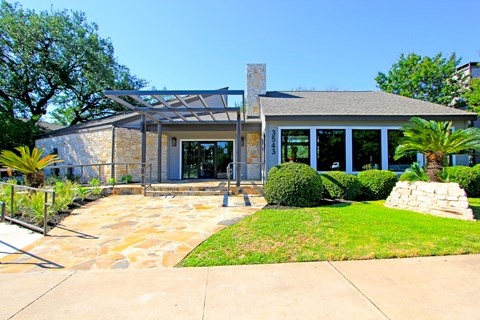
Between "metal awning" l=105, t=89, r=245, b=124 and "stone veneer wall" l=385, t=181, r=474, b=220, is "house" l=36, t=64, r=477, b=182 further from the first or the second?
"stone veneer wall" l=385, t=181, r=474, b=220

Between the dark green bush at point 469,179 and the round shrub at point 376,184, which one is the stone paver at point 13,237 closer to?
the round shrub at point 376,184

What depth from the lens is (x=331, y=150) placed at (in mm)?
10055

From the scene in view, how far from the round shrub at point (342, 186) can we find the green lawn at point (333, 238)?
2.12 m

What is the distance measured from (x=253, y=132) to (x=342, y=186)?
592cm

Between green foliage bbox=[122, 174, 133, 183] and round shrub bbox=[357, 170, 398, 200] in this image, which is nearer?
round shrub bbox=[357, 170, 398, 200]

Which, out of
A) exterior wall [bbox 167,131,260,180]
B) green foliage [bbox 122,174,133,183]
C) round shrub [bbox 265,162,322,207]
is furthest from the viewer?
exterior wall [bbox 167,131,260,180]

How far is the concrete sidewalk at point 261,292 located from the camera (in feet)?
7.68

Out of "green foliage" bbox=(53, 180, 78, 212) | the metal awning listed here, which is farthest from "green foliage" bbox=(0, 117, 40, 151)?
"green foliage" bbox=(53, 180, 78, 212)

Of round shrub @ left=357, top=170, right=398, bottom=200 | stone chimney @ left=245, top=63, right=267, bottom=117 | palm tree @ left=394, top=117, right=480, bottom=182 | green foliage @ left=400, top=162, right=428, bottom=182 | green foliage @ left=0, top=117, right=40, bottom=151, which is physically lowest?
round shrub @ left=357, top=170, right=398, bottom=200

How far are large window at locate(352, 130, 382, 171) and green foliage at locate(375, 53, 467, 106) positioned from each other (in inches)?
668

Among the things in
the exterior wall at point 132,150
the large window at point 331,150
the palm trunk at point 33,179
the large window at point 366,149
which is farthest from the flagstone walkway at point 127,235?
the large window at point 366,149

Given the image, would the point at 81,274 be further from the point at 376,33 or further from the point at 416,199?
the point at 376,33

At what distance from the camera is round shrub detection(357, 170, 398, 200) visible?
8461 millimetres

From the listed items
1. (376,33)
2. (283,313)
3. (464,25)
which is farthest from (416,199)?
(464,25)
